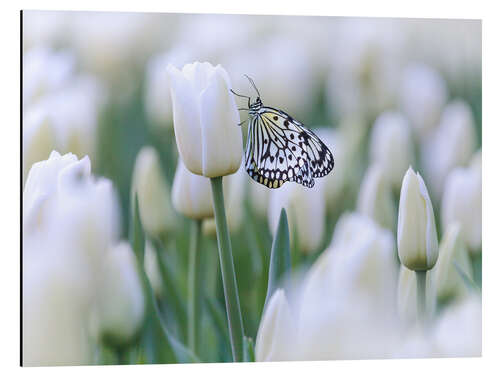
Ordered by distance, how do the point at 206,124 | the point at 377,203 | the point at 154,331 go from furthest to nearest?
the point at 377,203, the point at 154,331, the point at 206,124

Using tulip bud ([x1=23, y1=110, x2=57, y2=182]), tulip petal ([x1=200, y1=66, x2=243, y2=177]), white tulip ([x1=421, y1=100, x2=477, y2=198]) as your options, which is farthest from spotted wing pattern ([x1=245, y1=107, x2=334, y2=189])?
tulip bud ([x1=23, y1=110, x2=57, y2=182])

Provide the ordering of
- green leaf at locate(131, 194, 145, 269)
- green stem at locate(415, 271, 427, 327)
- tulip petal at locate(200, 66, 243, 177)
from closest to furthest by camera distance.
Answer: tulip petal at locate(200, 66, 243, 177), green leaf at locate(131, 194, 145, 269), green stem at locate(415, 271, 427, 327)

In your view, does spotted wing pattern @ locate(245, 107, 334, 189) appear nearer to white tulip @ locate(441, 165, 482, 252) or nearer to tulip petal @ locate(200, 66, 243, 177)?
tulip petal @ locate(200, 66, 243, 177)

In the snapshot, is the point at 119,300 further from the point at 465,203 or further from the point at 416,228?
the point at 465,203

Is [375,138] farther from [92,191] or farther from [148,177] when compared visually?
[92,191]

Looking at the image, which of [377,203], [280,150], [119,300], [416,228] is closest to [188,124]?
[280,150]

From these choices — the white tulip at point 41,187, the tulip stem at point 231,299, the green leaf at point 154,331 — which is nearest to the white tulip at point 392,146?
the tulip stem at point 231,299

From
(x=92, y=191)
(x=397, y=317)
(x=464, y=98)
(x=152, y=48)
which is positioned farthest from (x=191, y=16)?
(x=397, y=317)
